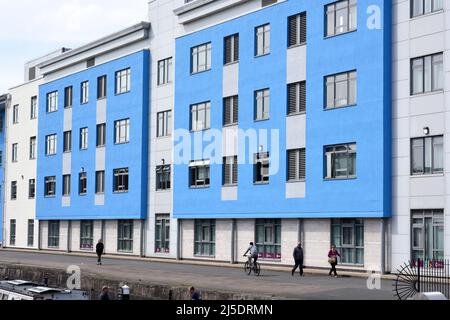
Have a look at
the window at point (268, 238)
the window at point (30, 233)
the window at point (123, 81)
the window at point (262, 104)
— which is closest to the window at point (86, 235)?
the window at point (30, 233)

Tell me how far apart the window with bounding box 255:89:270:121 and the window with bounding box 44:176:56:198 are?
2821 cm

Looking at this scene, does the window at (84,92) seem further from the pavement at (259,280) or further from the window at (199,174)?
the pavement at (259,280)

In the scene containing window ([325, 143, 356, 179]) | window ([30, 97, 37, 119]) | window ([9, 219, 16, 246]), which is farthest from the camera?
window ([9, 219, 16, 246])

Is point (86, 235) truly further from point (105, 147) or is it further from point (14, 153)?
point (14, 153)

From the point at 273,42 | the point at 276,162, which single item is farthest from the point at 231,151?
the point at 273,42

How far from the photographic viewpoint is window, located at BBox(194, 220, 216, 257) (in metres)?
44.9

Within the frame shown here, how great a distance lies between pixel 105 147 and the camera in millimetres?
56406

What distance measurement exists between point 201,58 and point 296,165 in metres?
11.6

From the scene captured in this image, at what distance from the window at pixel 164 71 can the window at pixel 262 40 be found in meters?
9.92

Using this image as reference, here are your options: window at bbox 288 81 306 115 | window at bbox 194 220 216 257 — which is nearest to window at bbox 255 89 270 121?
window at bbox 288 81 306 115

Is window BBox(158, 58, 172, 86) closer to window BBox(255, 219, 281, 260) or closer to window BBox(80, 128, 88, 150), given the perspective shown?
window BBox(80, 128, 88, 150)

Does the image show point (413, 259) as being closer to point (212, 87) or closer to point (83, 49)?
point (212, 87)

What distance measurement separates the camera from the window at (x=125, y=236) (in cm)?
5328
